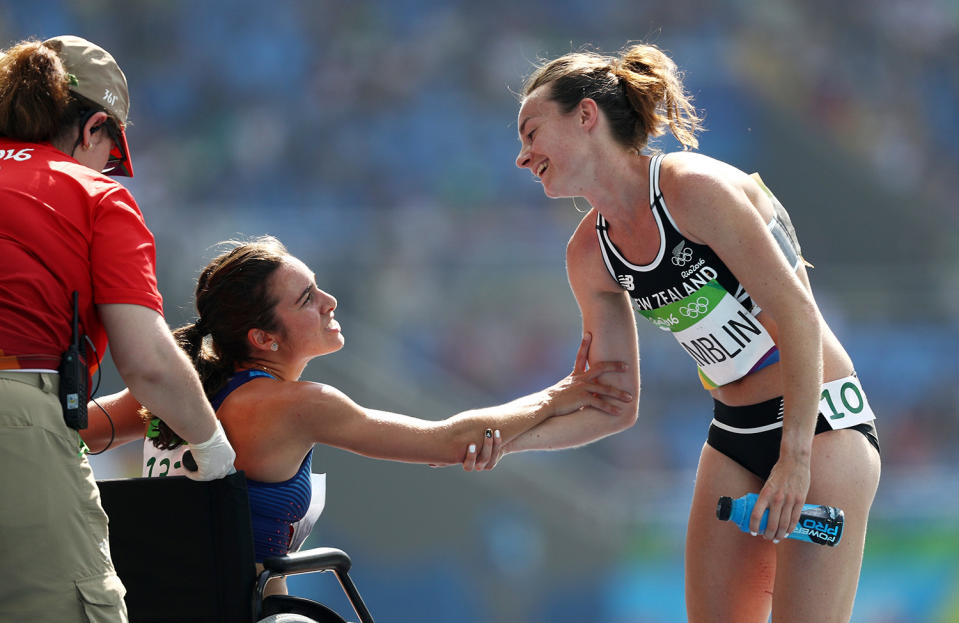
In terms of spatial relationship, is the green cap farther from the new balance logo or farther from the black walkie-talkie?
the new balance logo

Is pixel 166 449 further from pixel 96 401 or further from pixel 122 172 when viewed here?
pixel 122 172

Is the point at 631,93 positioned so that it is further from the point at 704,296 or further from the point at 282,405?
the point at 282,405

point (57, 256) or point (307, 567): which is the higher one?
point (57, 256)

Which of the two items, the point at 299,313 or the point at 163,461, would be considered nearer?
the point at 163,461

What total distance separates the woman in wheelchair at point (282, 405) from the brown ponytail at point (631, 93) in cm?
63

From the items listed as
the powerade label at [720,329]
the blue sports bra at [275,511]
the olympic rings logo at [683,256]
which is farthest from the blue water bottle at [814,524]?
the blue sports bra at [275,511]

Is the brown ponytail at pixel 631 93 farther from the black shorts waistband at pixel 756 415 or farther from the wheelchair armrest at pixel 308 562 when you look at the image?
the wheelchair armrest at pixel 308 562

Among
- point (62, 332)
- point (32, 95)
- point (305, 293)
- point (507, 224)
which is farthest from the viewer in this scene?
point (507, 224)

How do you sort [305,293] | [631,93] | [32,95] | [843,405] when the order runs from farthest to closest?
[305,293]
[631,93]
[843,405]
[32,95]

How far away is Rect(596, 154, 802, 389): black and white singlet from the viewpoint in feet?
7.37

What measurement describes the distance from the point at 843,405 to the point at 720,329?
32 cm

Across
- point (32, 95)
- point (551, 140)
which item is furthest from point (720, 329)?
point (32, 95)

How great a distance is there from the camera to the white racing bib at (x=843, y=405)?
221cm

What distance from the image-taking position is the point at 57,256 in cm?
177
